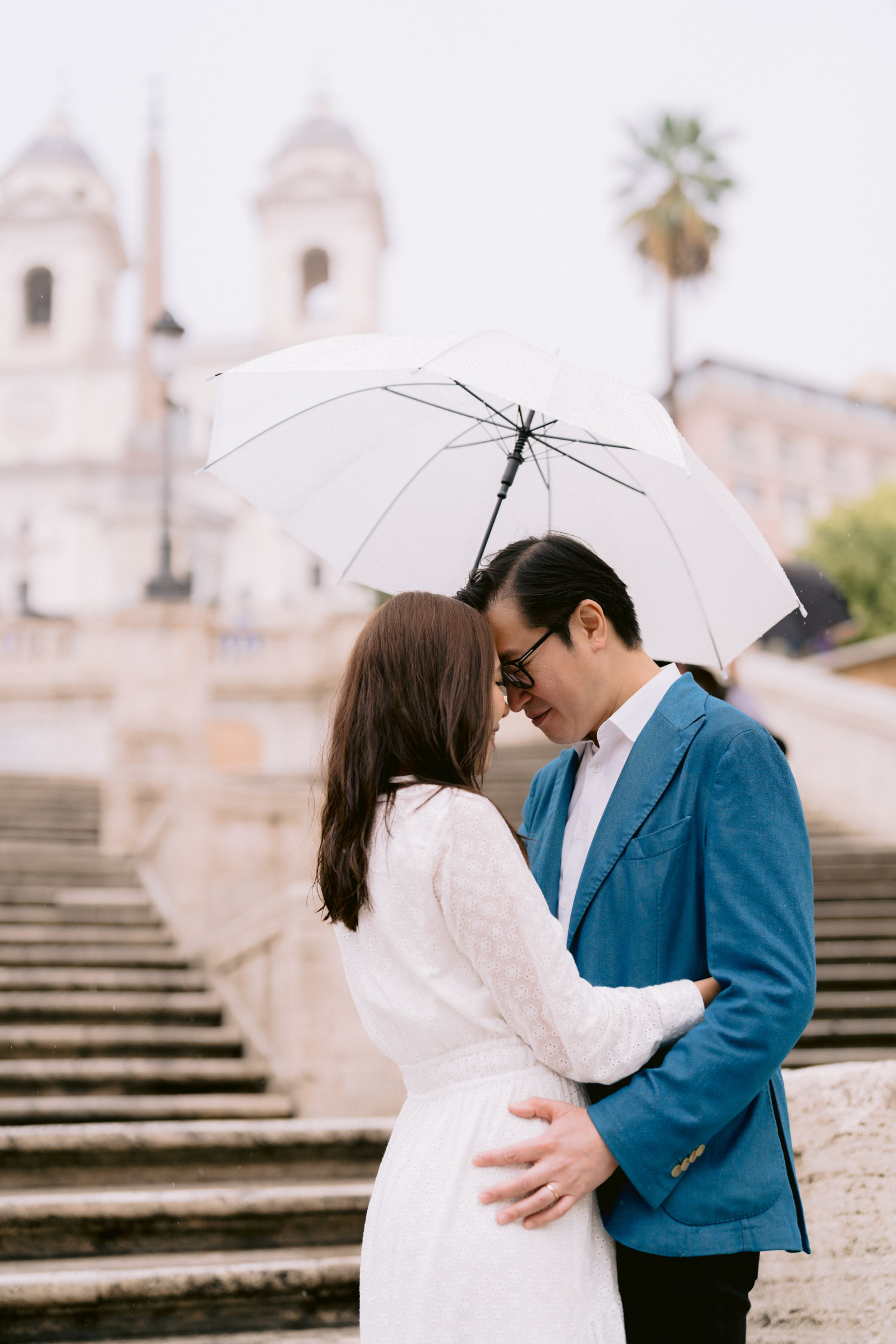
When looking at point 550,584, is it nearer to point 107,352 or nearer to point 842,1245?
point 842,1245

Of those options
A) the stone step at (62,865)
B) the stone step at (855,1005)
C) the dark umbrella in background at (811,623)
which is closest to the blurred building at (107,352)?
the dark umbrella in background at (811,623)

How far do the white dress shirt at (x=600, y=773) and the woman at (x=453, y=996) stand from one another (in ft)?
1.07

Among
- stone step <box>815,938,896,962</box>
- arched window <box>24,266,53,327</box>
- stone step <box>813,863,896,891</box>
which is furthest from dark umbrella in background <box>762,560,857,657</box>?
arched window <box>24,266,53,327</box>

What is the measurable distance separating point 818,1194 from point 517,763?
10.8 meters

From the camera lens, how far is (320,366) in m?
2.25

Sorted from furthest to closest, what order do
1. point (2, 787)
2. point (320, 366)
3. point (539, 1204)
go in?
point (2, 787) < point (320, 366) < point (539, 1204)

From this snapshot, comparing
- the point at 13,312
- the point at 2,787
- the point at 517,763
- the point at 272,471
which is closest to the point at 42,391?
the point at 13,312

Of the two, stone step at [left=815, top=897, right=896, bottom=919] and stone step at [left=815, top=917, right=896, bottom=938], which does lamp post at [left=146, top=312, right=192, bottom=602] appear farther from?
stone step at [left=815, top=917, right=896, bottom=938]

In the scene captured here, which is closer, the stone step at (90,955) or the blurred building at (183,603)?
the blurred building at (183,603)

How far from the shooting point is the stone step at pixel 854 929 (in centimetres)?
782

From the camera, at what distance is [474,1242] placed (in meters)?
1.80

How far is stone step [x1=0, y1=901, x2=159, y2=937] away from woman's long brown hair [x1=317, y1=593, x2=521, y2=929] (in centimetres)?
762

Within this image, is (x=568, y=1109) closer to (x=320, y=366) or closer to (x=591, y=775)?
(x=591, y=775)

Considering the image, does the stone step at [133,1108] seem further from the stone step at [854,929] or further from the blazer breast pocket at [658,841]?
the blazer breast pocket at [658,841]
